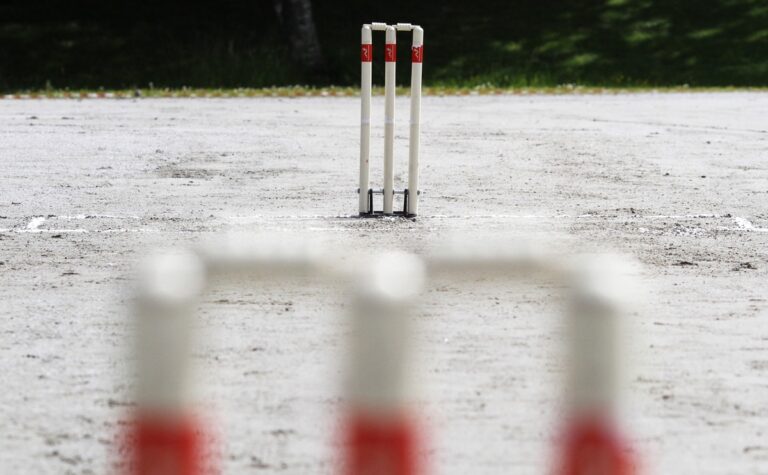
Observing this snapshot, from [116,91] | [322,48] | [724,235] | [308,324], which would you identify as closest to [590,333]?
[308,324]

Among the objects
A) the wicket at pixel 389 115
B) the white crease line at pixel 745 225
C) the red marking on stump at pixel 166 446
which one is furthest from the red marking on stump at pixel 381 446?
the white crease line at pixel 745 225

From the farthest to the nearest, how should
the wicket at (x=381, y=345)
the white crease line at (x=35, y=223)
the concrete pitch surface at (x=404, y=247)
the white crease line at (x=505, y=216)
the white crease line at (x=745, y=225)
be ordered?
the white crease line at (x=505, y=216) < the white crease line at (x=745, y=225) < the white crease line at (x=35, y=223) < the concrete pitch surface at (x=404, y=247) < the wicket at (x=381, y=345)

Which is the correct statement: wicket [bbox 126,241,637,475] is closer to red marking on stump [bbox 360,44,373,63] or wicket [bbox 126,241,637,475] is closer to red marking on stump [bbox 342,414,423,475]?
red marking on stump [bbox 342,414,423,475]

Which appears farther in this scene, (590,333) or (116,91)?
(116,91)

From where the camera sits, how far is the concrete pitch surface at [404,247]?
5297 mm

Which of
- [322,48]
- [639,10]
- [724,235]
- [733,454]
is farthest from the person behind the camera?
[639,10]

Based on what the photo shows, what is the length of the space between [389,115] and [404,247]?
4.83 ft

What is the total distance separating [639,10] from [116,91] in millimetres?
14485

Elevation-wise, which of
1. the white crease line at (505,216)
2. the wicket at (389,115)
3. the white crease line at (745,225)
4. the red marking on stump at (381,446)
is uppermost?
the wicket at (389,115)

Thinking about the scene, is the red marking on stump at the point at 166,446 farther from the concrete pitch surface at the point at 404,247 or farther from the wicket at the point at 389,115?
the wicket at the point at 389,115

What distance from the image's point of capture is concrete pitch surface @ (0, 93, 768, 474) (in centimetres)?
530

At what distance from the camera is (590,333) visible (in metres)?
7.20

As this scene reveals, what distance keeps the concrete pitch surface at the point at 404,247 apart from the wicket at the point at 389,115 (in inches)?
12.1

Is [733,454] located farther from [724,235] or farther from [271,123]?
[271,123]
